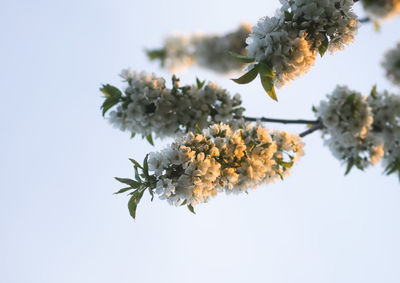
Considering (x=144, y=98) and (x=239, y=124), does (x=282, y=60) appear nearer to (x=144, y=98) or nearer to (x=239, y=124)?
(x=239, y=124)

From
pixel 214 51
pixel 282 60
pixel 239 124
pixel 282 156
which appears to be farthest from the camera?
pixel 214 51

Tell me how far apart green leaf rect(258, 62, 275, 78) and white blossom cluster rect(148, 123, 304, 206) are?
680 mm

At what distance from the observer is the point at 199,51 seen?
12.8m

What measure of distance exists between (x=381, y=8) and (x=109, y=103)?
843 centimetres

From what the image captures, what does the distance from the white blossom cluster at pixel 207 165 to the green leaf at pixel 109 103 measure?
1.73 m

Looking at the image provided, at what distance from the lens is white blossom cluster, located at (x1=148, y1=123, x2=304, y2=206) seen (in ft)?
8.45

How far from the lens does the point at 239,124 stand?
4.04m

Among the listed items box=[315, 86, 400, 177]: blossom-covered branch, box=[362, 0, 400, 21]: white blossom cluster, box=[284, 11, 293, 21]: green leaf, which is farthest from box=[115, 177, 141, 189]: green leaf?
box=[362, 0, 400, 21]: white blossom cluster

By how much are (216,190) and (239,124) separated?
1346mm

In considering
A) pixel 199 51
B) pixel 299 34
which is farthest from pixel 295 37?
pixel 199 51

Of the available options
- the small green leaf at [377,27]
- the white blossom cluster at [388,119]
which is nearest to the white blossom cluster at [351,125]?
the white blossom cluster at [388,119]

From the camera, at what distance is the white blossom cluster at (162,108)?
420cm

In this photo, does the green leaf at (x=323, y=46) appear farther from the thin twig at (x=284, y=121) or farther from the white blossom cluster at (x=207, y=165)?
the thin twig at (x=284, y=121)

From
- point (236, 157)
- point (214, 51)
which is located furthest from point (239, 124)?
point (214, 51)
